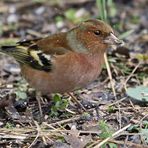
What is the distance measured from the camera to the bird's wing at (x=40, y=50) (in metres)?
4.73

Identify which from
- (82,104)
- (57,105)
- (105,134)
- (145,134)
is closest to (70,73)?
(57,105)

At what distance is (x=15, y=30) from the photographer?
7195mm

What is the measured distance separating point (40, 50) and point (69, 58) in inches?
15.2

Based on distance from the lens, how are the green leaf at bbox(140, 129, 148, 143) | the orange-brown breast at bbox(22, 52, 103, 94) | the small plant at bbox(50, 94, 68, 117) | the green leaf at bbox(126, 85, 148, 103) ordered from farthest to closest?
the green leaf at bbox(126, 85, 148, 103), the small plant at bbox(50, 94, 68, 117), the orange-brown breast at bbox(22, 52, 103, 94), the green leaf at bbox(140, 129, 148, 143)

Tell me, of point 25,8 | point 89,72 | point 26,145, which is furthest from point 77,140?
point 25,8

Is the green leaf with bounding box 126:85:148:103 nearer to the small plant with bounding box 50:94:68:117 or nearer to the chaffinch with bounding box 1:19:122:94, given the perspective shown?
the chaffinch with bounding box 1:19:122:94

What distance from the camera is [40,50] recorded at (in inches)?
191

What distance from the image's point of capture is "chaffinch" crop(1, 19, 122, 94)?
458 centimetres

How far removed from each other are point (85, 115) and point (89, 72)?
15.2 inches

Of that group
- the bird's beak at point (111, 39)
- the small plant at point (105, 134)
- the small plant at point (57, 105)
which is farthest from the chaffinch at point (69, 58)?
the small plant at point (105, 134)

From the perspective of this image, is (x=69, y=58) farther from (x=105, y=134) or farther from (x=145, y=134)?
(x=145, y=134)

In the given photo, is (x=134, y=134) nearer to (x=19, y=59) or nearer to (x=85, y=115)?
(x=85, y=115)

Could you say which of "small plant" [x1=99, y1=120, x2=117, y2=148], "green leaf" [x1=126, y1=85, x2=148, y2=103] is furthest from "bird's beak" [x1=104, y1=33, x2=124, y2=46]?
"small plant" [x1=99, y1=120, x2=117, y2=148]

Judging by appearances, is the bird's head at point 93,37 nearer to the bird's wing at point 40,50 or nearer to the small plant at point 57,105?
the bird's wing at point 40,50
